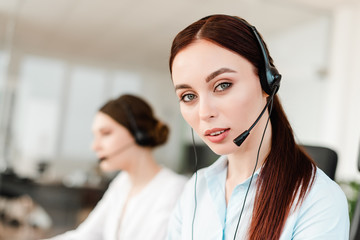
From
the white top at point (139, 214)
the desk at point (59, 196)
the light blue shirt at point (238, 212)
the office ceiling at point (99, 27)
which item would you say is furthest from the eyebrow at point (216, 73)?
the desk at point (59, 196)

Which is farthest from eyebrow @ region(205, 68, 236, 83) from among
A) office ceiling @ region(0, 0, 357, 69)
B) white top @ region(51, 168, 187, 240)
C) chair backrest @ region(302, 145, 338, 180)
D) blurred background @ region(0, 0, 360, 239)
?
office ceiling @ region(0, 0, 357, 69)

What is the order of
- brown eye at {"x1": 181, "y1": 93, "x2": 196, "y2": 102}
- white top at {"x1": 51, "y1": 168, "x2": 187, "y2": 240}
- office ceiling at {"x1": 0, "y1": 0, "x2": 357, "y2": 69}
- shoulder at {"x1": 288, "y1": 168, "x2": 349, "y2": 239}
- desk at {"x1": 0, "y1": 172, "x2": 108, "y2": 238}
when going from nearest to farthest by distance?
shoulder at {"x1": 288, "y1": 168, "x2": 349, "y2": 239} < brown eye at {"x1": 181, "y1": 93, "x2": 196, "y2": 102} < white top at {"x1": 51, "y1": 168, "x2": 187, "y2": 240} < desk at {"x1": 0, "y1": 172, "x2": 108, "y2": 238} < office ceiling at {"x1": 0, "y1": 0, "x2": 357, "y2": 69}

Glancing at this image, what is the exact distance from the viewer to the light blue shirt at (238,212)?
69cm

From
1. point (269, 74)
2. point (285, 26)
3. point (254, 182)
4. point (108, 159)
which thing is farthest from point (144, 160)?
point (285, 26)

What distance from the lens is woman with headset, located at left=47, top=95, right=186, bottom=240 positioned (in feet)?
4.57

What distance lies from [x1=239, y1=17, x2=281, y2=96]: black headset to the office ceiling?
2088 mm

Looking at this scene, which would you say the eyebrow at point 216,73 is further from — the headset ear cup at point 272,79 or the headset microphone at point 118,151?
the headset microphone at point 118,151

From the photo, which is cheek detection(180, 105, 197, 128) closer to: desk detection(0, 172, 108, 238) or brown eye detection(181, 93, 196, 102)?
brown eye detection(181, 93, 196, 102)

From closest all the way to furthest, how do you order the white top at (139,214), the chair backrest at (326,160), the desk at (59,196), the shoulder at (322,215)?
the shoulder at (322,215) < the chair backrest at (326,160) < the white top at (139,214) < the desk at (59,196)

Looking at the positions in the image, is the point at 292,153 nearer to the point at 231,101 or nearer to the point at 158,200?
the point at 231,101

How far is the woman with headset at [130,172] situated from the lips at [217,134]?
66 cm

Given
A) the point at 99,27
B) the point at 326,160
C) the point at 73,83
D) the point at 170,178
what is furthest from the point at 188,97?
the point at 99,27

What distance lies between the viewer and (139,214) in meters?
1.39

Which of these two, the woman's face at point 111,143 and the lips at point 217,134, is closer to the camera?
the lips at point 217,134
